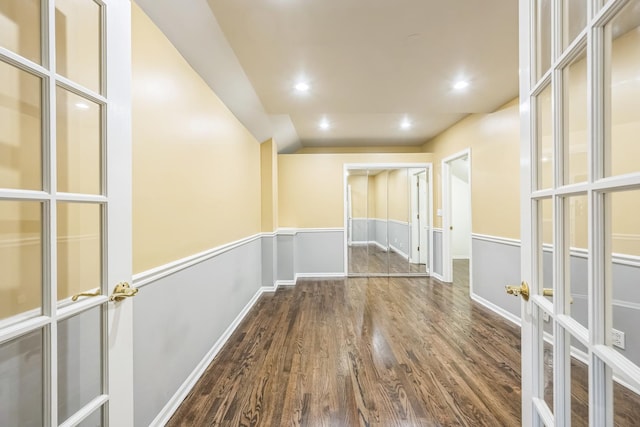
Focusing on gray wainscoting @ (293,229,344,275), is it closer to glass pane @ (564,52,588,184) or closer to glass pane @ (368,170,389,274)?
glass pane @ (368,170,389,274)

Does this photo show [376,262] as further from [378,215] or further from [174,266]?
[174,266]

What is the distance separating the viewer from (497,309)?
306 centimetres

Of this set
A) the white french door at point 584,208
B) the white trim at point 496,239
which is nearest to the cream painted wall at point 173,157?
the white french door at point 584,208

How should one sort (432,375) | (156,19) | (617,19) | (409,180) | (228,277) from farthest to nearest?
(409,180) → (228,277) → (432,375) → (156,19) → (617,19)

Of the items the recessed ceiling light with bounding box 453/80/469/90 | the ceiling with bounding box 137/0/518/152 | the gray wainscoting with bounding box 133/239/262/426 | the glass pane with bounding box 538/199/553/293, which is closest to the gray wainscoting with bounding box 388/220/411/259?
the ceiling with bounding box 137/0/518/152

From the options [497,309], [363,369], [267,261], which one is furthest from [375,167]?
[363,369]

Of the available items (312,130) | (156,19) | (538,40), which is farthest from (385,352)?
(312,130)

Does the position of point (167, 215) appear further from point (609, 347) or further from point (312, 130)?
point (312, 130)

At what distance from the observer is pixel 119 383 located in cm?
92

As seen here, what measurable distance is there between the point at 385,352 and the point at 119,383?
1873 mm

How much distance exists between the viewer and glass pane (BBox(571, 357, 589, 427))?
61 centimetres

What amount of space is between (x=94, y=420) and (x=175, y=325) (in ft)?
2.59

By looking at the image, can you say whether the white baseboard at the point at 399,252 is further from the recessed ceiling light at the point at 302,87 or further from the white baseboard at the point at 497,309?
the recessed ceiling light at the point at 302,87

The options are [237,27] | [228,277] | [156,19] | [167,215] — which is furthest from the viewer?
[228,277]
